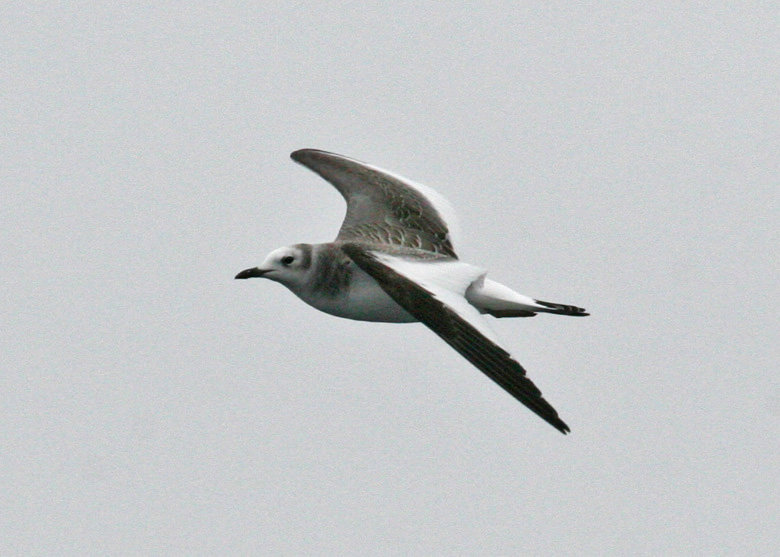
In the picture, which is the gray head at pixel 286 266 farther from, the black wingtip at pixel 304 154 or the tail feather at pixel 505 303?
the black wingtip at pixel 304 154

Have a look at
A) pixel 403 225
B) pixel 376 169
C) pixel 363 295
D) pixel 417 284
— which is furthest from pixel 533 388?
pixel 376 169

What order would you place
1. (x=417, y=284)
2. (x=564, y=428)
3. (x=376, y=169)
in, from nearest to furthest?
(x=564, y=428)
(x=417, y=284)
(x=376, y=169)

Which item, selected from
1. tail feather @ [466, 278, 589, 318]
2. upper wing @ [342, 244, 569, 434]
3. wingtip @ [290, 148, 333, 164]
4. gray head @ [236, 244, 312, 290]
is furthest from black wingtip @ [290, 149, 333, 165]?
tail feather @ [466, 278, 589, 318]

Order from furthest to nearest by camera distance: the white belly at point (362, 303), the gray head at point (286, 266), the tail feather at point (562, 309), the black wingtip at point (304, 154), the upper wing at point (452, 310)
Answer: the black wingtip at point (304, 154)
the tail feather at point (562, 309)
the gray head at point (286, 266)
the white belly at point (362, 303)
the upper wing at point (452, 310)

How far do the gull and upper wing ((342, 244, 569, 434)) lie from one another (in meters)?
0.01

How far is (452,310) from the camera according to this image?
12.9 meters

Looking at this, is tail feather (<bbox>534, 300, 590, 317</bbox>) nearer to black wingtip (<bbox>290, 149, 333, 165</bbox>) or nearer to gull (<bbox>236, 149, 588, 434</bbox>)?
gull (<bbox>236, 149, 588, 434</bbox>)

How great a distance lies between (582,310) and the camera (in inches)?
640

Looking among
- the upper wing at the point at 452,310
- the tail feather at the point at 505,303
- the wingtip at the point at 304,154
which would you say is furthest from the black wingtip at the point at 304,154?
the tail feather at the point at 505,303

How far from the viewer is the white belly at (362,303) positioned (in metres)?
15.5

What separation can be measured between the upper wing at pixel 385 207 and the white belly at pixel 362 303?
1.10m

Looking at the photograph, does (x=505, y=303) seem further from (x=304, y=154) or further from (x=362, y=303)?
(x=304, y=154)

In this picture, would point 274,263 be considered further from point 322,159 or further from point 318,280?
point 322,159

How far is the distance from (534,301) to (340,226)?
3201mm
